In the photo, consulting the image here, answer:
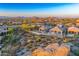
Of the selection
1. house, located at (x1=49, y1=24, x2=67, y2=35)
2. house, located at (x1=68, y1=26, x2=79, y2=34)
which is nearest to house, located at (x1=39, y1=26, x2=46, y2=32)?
house, located at (x1=49, y1=24, x2=67, y2=35)

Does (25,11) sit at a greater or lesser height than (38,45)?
greater

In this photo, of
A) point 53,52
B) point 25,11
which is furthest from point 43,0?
point 53,52

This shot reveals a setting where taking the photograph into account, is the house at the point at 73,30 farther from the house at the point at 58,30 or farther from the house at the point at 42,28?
the house at the point at 42,28

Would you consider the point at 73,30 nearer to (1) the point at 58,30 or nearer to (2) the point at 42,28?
(1) the point at 58,30

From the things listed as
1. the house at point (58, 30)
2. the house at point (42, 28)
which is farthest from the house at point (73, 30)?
the house at point (42, 28)

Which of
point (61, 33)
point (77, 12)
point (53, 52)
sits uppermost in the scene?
point (77, 12)

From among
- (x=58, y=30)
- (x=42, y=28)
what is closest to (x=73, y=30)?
(x=58, y=30)

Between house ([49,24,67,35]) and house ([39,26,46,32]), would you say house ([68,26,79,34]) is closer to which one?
house ([49,24,67,35])

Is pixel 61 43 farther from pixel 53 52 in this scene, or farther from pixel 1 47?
pixel 1 47

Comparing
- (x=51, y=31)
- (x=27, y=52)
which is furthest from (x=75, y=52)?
(x=27, y=52)
